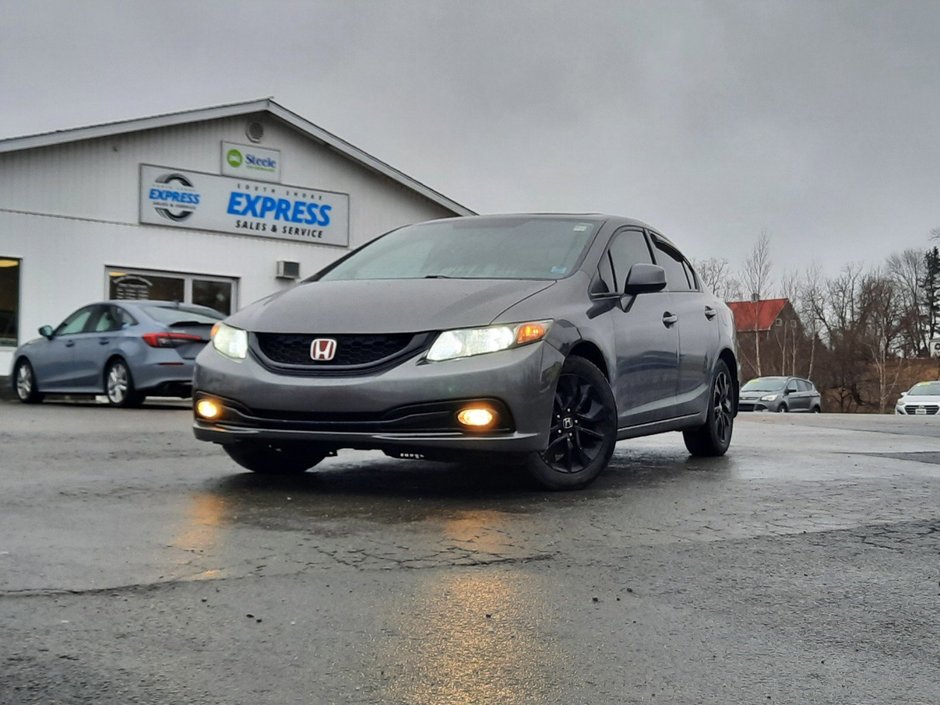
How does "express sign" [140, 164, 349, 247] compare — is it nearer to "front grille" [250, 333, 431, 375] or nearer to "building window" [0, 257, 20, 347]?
"building window" [0, 257, 20, 347]

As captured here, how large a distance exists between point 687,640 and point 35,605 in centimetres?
190

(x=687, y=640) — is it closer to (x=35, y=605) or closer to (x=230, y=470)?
(x=35, y=605)

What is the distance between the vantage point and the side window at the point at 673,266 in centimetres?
764

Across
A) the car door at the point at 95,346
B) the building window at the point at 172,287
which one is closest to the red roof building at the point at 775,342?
the building window at the point at 172,287

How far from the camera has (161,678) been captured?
2658 mm

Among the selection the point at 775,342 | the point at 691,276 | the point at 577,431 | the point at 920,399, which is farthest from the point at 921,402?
the point at 775,342

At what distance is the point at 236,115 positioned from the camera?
899 inches

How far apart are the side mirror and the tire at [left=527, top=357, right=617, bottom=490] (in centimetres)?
73

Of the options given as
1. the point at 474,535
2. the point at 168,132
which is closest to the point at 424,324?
the point at 474,535

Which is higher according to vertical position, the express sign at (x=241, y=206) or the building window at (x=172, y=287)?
the express sign at (x=241, y=206)

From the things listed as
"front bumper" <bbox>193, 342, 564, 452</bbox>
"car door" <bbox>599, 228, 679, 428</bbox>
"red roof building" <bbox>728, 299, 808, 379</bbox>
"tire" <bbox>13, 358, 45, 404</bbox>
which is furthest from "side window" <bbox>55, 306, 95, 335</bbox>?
"red roof building" <bbox>728, 299, 808, 379</bbox>

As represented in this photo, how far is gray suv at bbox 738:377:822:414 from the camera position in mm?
33906

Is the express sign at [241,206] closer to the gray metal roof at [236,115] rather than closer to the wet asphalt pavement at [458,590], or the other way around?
the gray metal roof at [236,115]

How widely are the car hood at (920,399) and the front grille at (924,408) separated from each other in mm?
122
